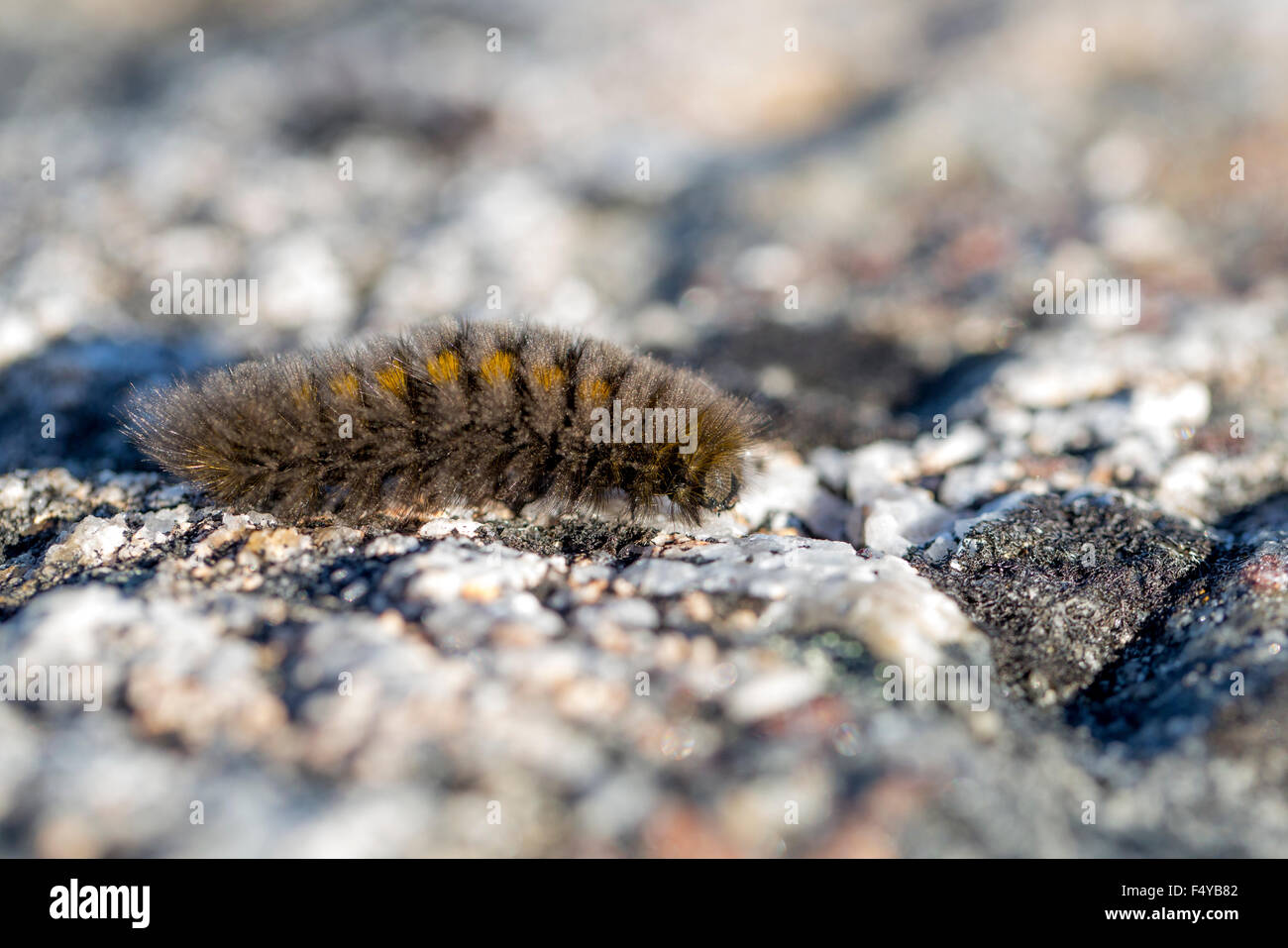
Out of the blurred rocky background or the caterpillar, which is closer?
the blurred rocky background

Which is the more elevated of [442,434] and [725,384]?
[725,384]

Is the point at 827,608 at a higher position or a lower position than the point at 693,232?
lower

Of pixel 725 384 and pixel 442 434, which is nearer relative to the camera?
pixel 442 434

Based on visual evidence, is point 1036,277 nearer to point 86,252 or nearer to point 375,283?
point 375,283
